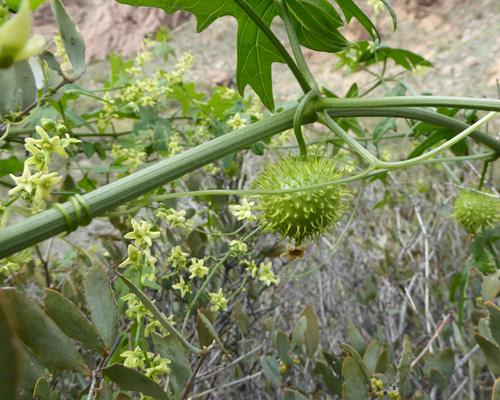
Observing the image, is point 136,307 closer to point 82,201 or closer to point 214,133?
point 82,201

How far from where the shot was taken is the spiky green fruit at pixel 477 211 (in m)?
1.32

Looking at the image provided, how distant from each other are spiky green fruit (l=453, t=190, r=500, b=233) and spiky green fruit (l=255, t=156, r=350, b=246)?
28.2 inches

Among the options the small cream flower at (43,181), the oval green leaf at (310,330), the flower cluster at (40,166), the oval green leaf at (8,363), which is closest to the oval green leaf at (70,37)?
the flower cluster at (40,166)

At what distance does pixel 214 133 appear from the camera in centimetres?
157

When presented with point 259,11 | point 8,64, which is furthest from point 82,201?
point 259,11

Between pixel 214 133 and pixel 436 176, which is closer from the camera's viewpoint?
pixel 214 133

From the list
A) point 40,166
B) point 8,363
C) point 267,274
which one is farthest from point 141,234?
point 8,363

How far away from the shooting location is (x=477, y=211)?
1.32 m

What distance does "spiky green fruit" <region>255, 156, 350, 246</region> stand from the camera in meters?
0.75

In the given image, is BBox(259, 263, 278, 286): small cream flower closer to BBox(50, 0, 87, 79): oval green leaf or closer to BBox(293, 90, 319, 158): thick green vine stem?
BBox(293, 90, 319, 158): thick green vine stem

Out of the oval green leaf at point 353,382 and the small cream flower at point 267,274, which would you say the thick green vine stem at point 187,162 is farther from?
the small cream flower at point 267,274

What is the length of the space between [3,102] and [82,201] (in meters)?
0.35

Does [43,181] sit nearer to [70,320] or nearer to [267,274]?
[70,320]

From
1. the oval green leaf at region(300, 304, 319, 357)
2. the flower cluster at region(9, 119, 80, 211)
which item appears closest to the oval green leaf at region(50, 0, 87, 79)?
the flower cluster at region(9, 119, 80, 211)
